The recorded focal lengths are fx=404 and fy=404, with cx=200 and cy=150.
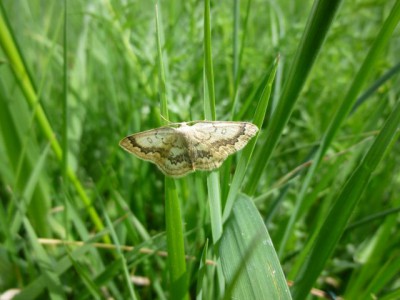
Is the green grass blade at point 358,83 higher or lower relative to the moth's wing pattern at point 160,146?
higher

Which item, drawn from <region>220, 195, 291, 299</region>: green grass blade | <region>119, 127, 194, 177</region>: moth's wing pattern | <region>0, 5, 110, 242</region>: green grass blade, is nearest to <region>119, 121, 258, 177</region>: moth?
<region>119, 127, 194, 177</region>: moth's wing pattern

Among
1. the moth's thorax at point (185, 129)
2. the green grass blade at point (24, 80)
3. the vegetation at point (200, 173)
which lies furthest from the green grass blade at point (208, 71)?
the green grass blade at point (24, 80)

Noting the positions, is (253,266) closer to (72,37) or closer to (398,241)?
(398,241)

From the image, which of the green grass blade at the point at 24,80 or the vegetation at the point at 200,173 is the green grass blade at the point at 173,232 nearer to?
the vegetation at the point at 200,173

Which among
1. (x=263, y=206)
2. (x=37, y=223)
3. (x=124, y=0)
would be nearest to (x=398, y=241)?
(x=263, y=206)

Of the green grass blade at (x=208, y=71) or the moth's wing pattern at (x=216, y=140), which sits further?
the moth's wing pattern at (x=216, y=140)

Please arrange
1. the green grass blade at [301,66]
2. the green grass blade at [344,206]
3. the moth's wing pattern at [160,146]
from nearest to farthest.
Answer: the green grass blade at [301,66] < the green grass blade at [344,206] < the moth's wing pattern at [160,146]

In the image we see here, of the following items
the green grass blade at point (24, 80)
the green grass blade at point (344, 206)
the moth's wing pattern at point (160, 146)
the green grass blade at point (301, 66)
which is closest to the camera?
the green grass blade at point (301, 66)

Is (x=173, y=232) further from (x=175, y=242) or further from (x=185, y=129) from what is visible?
(x=185, y=129)
